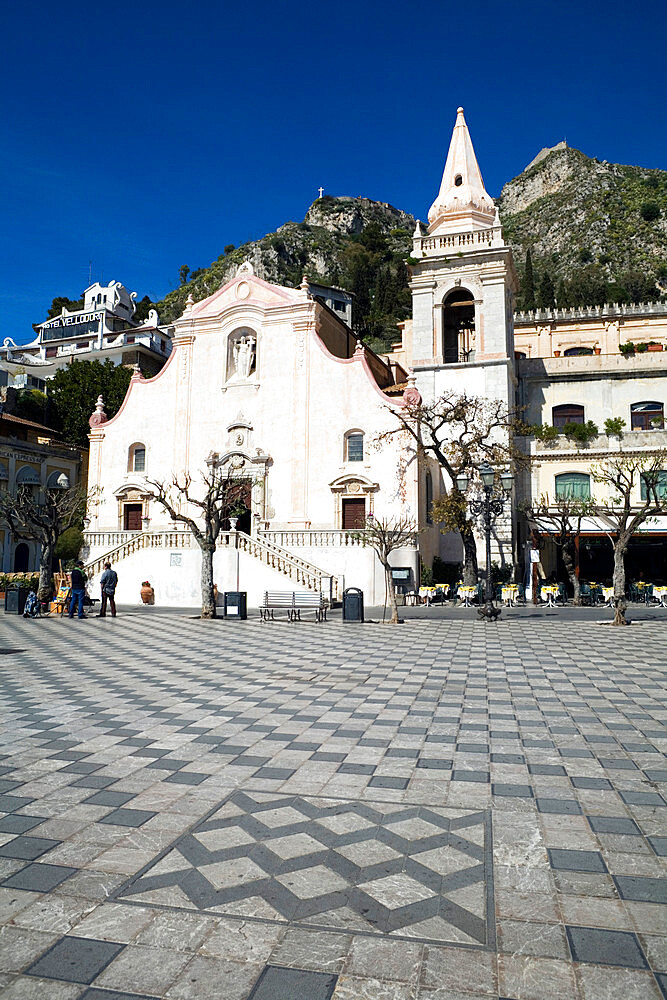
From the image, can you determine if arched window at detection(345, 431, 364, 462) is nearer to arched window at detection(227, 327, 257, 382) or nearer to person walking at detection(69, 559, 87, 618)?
arched window at detection(227, 327, 257, 382)

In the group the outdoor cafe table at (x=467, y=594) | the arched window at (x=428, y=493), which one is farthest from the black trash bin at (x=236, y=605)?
the arched window at (x=428, y=493)

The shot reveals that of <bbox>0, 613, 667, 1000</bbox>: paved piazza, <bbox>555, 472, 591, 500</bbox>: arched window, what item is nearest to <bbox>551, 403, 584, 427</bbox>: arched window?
<bbox>555, 472, 591, 500</bbox>: arched window

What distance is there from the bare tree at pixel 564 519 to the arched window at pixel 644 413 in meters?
6.03

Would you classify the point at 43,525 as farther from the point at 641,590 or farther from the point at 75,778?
the point at 641,590

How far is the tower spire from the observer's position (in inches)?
1454

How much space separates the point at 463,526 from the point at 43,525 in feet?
56.6

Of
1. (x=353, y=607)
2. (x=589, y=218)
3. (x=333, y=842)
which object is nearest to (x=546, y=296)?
(x=589, y=218)

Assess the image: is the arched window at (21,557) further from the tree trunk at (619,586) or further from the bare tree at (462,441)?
the tree trunk at (619,586)

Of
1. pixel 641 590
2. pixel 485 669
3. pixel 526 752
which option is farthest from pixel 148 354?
pixel 526 752

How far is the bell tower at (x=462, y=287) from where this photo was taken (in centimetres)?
3434

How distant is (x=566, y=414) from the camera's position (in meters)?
37.4

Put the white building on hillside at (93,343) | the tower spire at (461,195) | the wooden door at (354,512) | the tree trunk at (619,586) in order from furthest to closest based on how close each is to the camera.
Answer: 1. the white building on hillside at (93,343)
2. the tower spire at (461,195)
3. the wooden door at (354,512)
4. the tree trunk at (619,586)

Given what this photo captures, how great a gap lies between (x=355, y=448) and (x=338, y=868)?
28848 mm

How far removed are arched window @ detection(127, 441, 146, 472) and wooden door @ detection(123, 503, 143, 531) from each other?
212 cm
